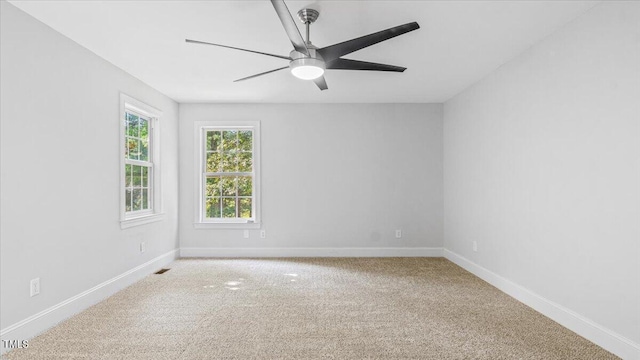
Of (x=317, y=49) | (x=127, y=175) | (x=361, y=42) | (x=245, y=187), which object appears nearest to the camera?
(x=361, y=42)

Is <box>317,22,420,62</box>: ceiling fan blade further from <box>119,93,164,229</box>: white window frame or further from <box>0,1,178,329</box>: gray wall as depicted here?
<box>119,93,164,229</box>: white window frame

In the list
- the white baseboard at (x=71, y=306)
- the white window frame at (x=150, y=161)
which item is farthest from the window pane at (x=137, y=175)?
the white baseboard at (x=71, y=306)

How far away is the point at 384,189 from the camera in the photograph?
5609 mm

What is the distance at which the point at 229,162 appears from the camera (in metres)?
5.69

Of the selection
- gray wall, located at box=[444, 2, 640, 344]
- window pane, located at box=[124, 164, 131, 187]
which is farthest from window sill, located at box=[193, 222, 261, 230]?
gray wall, located at box=[444, 2, 640, 344]

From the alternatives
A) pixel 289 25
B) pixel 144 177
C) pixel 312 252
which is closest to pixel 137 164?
pixel 144 177

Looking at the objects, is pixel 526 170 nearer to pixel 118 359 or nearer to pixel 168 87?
pixel 118 359

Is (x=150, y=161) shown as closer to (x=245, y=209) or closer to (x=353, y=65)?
(x=245, y=209)

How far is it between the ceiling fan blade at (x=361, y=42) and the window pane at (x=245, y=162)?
3.23m

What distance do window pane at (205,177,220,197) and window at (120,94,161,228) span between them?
922 millimetres

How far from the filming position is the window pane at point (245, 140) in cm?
569

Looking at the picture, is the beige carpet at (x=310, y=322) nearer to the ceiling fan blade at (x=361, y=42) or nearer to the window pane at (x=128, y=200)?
the window pane at (x=128, y=200)

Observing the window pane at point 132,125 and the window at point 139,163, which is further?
the window pane at point 132,125

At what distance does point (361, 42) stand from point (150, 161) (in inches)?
140
